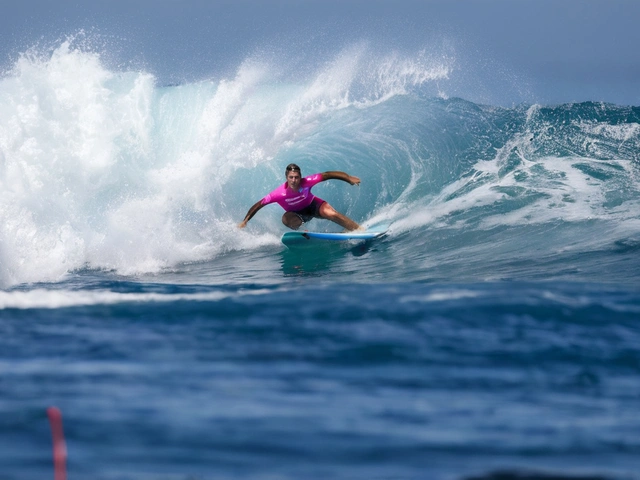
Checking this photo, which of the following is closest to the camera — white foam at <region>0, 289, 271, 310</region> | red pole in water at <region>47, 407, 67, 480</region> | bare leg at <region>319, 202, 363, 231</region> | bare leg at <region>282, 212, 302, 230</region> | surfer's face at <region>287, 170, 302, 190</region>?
red pole in water at <region>47, 407, 67, 480</region>

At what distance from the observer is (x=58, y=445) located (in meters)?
3.52

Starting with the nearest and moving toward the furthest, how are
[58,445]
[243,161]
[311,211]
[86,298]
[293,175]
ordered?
1. [58,445]
2. [86,298]
3. [293,175]
4. [311,211]
5. [243,161]

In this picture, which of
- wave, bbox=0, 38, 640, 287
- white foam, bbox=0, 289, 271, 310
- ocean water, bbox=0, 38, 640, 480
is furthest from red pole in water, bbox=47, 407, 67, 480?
wave, bbox=0, 38, 640, 287

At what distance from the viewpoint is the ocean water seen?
3623 millimetres

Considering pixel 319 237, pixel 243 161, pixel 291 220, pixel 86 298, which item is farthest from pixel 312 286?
pixel 243 161

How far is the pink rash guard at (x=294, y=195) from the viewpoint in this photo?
10.4 meters

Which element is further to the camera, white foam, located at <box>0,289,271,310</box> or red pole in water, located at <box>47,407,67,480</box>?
white foam, located at <box>0,289,271,310</box>

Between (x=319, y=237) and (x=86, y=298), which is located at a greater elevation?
(x=319, y=237)

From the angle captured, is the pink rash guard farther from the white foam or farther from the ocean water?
the white foam

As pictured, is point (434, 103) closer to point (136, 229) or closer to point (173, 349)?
point (136, 229)

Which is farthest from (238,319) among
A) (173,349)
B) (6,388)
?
(6,388)

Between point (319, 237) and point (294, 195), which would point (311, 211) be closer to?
point (294, 195)

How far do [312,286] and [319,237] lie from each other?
2918mm

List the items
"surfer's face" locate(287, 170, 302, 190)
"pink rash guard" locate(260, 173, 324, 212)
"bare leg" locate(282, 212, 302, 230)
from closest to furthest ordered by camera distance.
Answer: "surfer's face" locate(287, 170, 302, 190) → "pink rash guard" locate(260, 173, 324, 212) → "bare leg" locate(282, 212, 302, 230)
